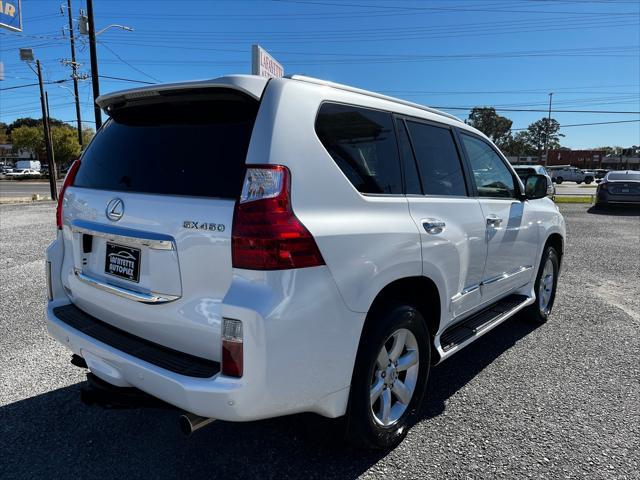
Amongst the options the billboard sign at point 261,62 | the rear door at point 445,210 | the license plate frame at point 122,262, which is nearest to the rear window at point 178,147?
the license plate frame at point 122,262

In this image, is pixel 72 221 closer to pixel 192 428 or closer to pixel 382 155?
pixel 192 428

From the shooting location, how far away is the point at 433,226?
281 centimetres

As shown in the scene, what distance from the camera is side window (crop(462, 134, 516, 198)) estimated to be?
3.68 meters

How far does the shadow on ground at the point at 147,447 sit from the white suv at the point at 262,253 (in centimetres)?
36

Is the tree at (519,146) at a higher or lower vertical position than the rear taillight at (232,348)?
higher

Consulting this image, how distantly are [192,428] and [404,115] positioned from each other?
2137 mm

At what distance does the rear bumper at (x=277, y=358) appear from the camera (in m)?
1.92

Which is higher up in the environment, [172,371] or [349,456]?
[172,371]

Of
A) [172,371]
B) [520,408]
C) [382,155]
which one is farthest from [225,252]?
[520,408]

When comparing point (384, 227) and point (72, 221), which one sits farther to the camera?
point (72, 221)

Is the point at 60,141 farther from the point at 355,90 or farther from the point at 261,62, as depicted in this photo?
the point at 355,90

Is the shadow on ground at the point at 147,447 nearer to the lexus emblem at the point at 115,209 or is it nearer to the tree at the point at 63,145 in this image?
the lexus emblem at the point at 115,209

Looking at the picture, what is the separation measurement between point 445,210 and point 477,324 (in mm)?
1062

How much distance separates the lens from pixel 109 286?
8.08 feet
